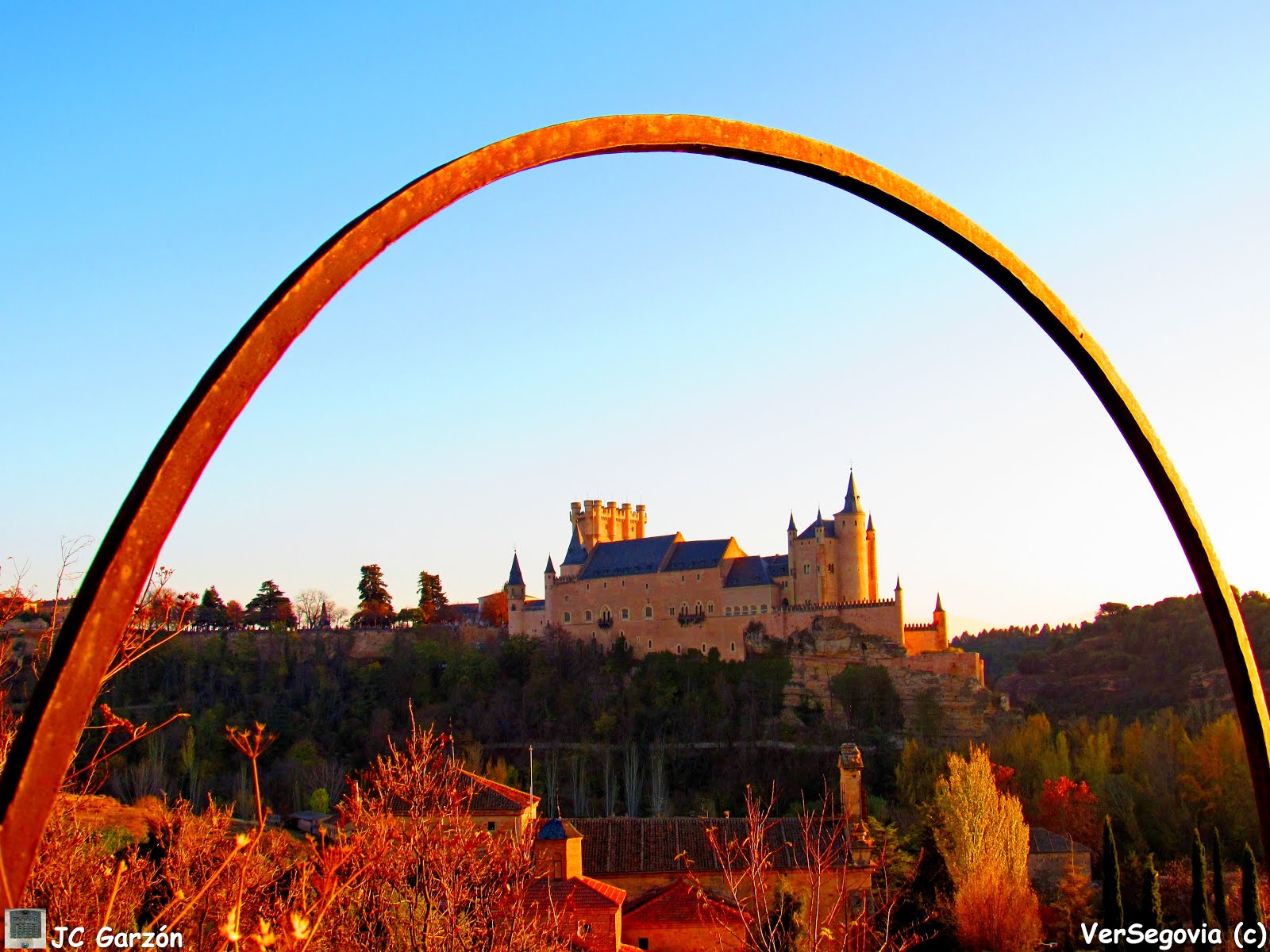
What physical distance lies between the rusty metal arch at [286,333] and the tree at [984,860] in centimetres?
2090

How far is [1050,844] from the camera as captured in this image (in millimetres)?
28656

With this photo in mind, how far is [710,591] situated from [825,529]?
18.7ft

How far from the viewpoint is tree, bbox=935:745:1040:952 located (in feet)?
68.7

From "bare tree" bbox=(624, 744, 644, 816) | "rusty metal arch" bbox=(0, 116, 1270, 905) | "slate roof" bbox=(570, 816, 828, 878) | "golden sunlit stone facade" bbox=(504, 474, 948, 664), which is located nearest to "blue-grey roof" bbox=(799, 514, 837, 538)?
"golden sunlit stone facade" bbox=(504, 474, 948, 664)

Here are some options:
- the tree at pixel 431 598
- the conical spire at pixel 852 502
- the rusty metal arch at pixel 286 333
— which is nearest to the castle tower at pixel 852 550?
the conical spire at pixel 852 502

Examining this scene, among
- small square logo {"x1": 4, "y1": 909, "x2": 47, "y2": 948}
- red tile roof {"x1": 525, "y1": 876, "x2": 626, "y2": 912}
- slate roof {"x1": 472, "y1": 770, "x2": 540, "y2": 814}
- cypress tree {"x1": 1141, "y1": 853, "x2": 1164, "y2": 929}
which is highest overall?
small square logo {"x1": 4, "y1": 909, "x2": 47, "y2": 948}

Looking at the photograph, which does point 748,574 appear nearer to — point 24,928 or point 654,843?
point 654,843

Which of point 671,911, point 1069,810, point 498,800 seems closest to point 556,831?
point 498,800

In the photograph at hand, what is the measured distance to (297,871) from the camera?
6.36m

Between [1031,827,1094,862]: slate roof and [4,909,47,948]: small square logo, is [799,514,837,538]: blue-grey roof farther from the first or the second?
[4,909,47,948]: small square logo

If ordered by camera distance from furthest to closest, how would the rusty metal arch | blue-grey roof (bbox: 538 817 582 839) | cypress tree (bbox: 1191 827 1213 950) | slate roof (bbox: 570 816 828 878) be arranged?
slate roof (bbox: 570 816 828 878)
blue-grey roof (bbox: 538 817 582 839)
cypress tree (bbox: 1191 827 1213 950)
the rusty metal arch

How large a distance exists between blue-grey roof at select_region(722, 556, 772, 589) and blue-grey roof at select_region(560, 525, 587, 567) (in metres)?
8.09

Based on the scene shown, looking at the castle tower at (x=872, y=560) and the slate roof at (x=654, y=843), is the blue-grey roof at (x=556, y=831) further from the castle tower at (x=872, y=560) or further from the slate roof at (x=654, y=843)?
the castle tower at (x=872, y=560)

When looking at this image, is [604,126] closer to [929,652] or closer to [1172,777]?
[1172,777]
